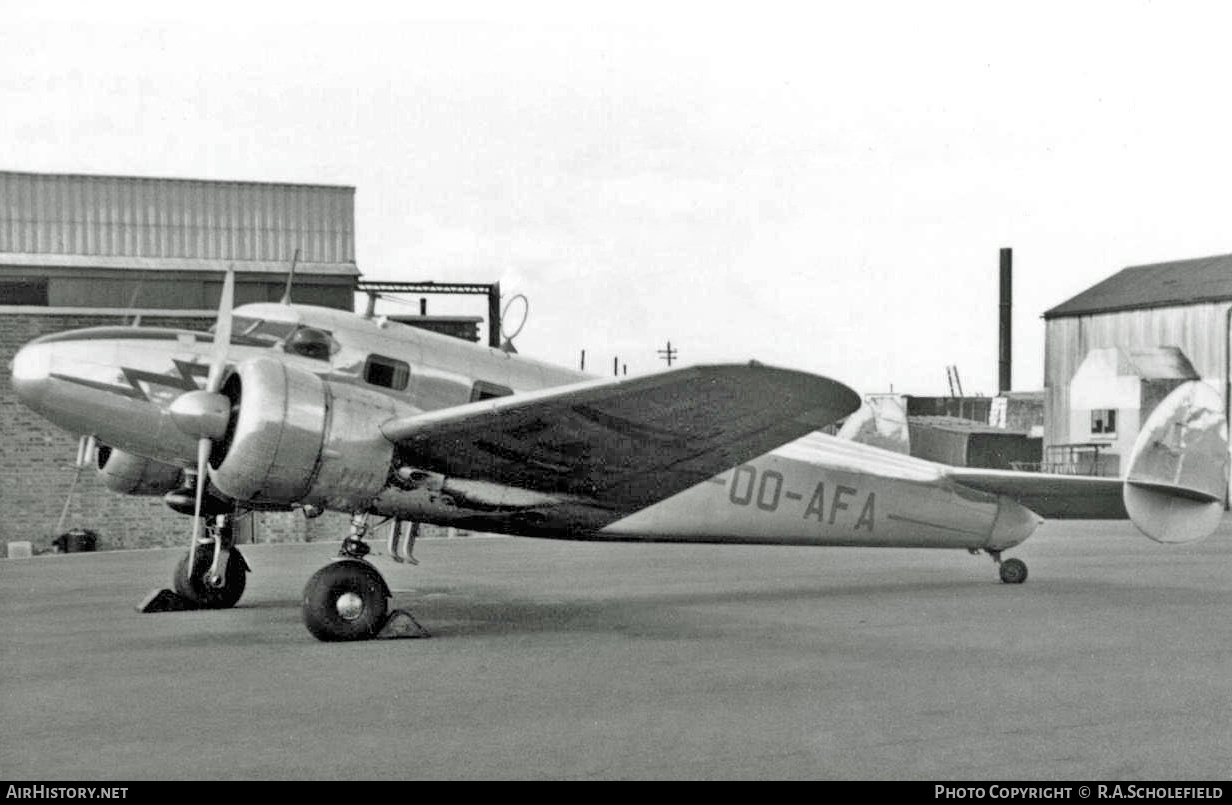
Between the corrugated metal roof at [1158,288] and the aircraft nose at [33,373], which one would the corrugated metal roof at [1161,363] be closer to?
the corrugated metal roof at [1158,288]

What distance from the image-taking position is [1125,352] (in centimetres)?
4697

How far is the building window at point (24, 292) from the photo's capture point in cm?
2834

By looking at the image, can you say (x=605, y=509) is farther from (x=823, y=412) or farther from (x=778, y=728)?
(x=778, y=728)

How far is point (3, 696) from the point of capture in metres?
6.91

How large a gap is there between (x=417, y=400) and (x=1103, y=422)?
41.8 meters

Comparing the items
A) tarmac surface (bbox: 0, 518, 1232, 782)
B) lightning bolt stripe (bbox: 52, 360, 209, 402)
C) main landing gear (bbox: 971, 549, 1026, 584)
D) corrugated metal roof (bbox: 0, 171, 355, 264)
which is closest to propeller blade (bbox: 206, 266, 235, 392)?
lightning bolt stripe (bbox: 52, 360, 209, 402)

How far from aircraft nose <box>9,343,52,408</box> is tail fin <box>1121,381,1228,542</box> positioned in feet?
31.8

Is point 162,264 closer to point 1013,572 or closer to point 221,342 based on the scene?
point 221,342

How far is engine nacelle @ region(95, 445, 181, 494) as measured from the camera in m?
11.7

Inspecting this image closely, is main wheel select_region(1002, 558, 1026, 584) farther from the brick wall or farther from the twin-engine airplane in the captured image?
the brick wall

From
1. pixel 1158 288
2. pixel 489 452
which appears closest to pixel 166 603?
pixel 489 452

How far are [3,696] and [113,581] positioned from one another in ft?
28.7

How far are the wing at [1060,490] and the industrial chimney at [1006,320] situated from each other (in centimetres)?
5441

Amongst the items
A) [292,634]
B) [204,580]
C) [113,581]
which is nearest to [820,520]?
[292,634]
